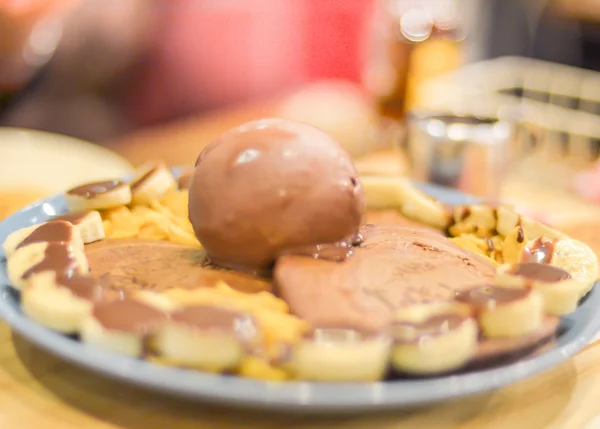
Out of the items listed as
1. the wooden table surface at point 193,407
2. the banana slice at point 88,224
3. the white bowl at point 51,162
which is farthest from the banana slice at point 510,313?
the white bowl at point 51,162

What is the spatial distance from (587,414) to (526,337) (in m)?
0.16

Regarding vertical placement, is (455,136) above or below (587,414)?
above

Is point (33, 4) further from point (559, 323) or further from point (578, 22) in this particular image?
point (578, 22)

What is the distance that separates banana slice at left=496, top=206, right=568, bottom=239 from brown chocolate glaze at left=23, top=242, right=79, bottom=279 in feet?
2.53

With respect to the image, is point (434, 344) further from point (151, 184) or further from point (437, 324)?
point (151, 184)

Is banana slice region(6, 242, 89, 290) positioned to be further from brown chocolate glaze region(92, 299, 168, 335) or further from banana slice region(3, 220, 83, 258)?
brown chocolate glaze region(92, 299, 168, 335)

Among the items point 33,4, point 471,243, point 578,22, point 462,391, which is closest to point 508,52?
point 578,22

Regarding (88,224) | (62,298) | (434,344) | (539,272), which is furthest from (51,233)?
(539,272)

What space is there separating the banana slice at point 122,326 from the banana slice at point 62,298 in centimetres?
2

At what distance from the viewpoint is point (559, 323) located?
969 mm

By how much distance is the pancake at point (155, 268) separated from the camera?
3.32 ft

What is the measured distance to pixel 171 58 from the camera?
3.19m

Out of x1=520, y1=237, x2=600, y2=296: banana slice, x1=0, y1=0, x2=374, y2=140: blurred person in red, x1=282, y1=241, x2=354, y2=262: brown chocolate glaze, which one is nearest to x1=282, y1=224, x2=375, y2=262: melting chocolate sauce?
x1=282, y1=241, x2=354, y2=262: brown chocolate glaze

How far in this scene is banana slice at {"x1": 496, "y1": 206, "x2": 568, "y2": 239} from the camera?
127 cm
